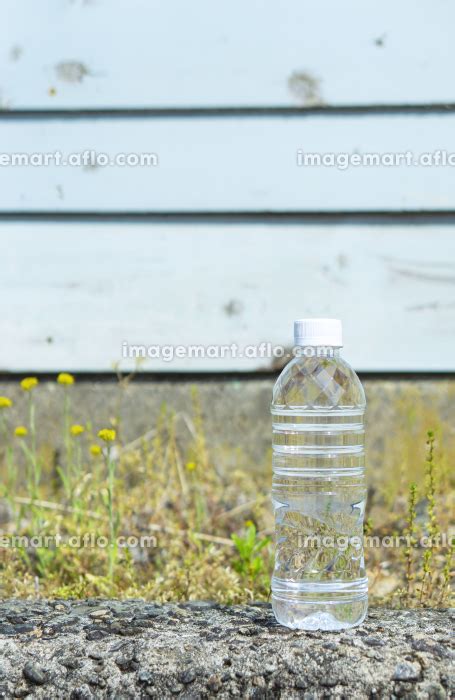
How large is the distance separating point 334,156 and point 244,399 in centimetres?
93

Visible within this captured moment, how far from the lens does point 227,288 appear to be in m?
3.17

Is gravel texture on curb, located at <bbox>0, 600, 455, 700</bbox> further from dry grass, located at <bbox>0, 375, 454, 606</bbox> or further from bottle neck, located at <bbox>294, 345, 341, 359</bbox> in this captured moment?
bottle neck, located at <bbox>294, 345, 341, 359</bbox>

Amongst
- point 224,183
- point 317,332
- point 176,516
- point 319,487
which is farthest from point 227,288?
point 317,332

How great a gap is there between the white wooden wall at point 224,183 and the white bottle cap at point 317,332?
1.28 metres

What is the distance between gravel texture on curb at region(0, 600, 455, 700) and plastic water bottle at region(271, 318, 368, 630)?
0.14 m

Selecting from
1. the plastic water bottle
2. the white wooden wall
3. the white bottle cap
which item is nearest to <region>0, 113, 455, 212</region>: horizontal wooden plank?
the white wooden wall

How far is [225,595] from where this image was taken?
2.36 meters

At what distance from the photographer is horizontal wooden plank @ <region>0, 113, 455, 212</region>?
311 cm

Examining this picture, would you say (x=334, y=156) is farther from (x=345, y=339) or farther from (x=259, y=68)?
(x=345, y=339)

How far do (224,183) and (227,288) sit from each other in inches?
14.6

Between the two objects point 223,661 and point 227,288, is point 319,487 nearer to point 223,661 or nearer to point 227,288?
point 223,661

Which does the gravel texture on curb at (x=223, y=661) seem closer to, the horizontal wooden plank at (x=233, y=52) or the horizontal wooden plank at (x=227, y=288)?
the horizontal wooden plank at (x=227, y=288)

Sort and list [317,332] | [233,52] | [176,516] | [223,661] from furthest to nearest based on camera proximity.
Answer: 1. [233,52]
2. [176,516]
3. [317,332]
4. [223,661]

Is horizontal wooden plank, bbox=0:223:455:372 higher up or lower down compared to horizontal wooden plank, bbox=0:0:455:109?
lower down
